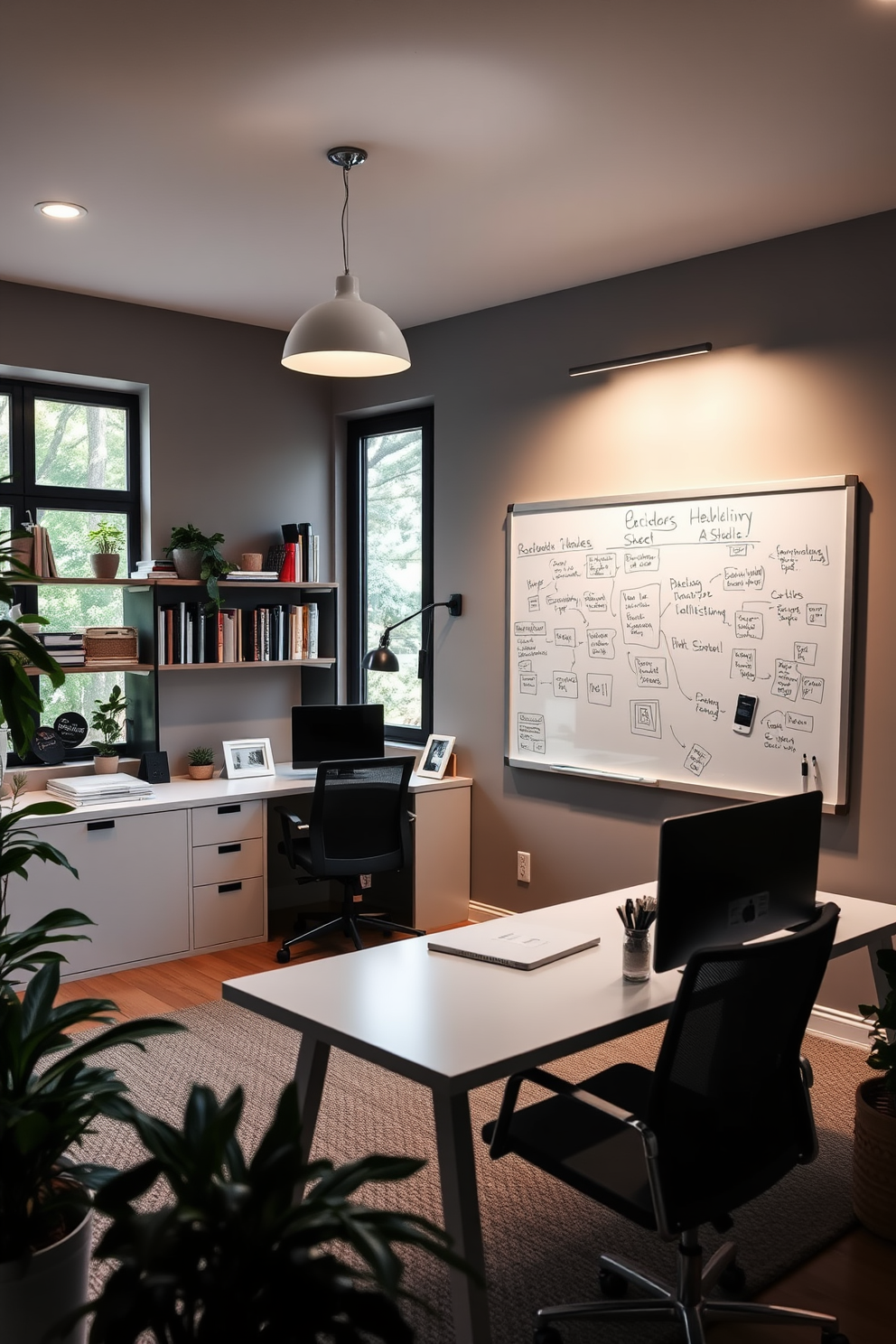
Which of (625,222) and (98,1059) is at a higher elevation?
(625,222)

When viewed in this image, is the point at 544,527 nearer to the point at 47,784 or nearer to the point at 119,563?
the point at 119,563

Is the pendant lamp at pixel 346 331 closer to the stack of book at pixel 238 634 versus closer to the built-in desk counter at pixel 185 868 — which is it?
the stack of book at pixel 238 634

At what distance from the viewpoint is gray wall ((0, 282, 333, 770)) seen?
4727 mm

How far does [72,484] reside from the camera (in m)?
4.99

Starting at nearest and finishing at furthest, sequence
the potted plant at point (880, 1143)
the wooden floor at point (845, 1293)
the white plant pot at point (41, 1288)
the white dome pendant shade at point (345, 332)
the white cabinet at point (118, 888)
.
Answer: the white plant pot at point (41, 1288), the wooden floor at point (845, 1293), the potted plant at point (880, 1143), the white dome pendant shade at point (345, 332), the white cabinet at point (118, 888)

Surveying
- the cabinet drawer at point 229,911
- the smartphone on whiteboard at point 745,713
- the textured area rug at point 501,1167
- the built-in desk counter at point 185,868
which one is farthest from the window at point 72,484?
the smartphone on whiteboard at point 745,713

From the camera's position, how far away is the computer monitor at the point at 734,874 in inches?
85.4

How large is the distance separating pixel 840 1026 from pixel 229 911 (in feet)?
8.15

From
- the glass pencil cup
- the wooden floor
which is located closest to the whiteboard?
the wooden floor

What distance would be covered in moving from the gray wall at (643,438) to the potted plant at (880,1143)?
1076mm

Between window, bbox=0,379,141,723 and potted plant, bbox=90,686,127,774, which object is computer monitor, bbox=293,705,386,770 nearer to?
potted plant, bbox=90,686,127,774

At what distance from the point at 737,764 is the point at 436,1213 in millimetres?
1986

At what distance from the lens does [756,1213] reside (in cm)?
272

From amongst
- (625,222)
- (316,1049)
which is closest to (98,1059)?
(316,1049)
